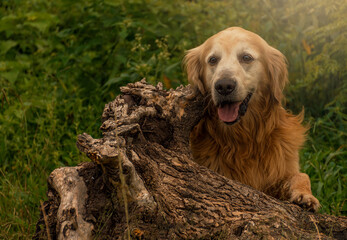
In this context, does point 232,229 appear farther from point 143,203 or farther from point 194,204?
point 143,203

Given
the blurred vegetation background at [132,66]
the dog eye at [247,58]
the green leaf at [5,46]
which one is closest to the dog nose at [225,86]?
the dog eye at [247,58]

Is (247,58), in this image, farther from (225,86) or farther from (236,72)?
(225,86)

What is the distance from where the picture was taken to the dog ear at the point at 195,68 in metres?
3.58

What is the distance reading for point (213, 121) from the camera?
353cm

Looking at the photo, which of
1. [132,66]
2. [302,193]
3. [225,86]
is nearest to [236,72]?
[225,86]

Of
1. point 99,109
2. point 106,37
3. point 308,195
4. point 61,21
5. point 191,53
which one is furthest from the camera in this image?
point 61,21

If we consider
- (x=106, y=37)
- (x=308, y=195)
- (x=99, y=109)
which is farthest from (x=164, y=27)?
(x=308, y=195)

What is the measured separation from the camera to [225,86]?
310cm

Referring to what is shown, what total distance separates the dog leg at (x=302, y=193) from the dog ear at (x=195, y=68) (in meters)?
0.96

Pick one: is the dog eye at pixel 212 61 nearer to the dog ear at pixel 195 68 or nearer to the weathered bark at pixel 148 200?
the dog ear at pixel 195 68

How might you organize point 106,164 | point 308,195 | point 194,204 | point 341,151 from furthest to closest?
point 341,151
point 308,195
point 194,204
point 106,164

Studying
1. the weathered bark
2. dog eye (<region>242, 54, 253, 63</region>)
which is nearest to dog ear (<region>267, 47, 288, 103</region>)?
dog eye (<region>242, 54, 253, 63</region>)

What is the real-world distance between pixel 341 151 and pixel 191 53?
1.75 meters

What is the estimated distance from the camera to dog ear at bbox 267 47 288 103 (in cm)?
355
